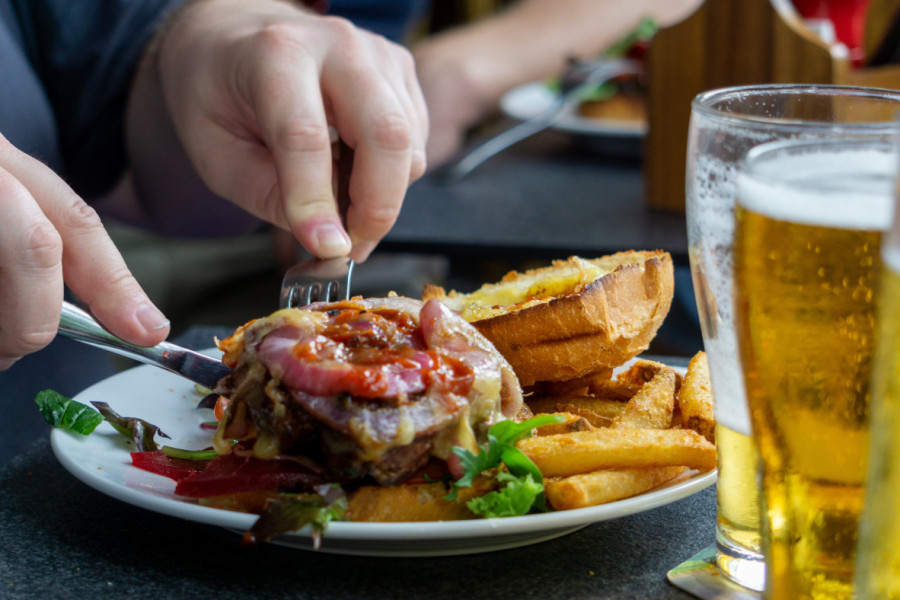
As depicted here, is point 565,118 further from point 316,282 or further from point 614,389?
point 614,389

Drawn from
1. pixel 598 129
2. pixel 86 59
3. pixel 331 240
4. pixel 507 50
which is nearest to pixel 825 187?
pixel 331 240

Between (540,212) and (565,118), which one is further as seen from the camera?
(565,118)

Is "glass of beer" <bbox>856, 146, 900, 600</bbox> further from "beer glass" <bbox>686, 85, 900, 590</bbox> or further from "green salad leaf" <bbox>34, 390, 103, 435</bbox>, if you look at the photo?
"green salad leaf" <bbox>34, 390, 103, 435</bbox>

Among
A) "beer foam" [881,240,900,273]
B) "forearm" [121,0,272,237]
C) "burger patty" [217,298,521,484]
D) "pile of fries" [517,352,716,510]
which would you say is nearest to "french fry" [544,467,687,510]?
"pile of fries" [517,352,716,510]

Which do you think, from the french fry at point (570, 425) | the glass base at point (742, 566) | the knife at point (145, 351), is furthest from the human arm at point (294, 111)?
the glass base at point (742, 566)

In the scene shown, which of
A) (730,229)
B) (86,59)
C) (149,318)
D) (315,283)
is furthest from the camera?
(86,59)

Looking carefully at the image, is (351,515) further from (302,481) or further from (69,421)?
(69,421)

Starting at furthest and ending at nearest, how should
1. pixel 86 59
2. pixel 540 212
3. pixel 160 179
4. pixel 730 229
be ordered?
pixel 540 212
pixel 160 179
pixel 86 59
pixel 730 229
